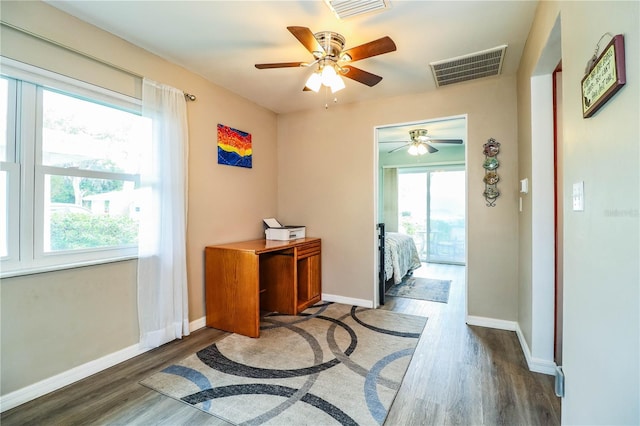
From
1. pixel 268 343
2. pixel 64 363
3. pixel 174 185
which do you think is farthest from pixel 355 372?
pixel 174 185

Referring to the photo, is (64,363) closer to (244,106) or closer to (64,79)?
(64,79)

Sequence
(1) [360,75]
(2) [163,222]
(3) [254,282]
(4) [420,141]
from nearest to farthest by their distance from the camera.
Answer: (1) [360,75] < (2) [163,222] < (3) [254,282] < (4) [420,141]

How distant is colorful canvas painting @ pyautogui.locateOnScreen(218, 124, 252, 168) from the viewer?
3.07 m

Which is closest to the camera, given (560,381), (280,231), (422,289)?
(560,381)

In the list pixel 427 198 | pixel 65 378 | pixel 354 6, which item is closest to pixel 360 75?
pixel 354 6

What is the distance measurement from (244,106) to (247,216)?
1.33 meters

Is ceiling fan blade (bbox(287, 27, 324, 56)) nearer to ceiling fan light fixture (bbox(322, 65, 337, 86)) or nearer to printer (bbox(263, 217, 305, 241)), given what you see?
ceiling fan light fixture (bbox(322, 65, 337, 86))

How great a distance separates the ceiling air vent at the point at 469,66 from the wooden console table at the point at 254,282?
2.24m

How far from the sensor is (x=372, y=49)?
1868 mm

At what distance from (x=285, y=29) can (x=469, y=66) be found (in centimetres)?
169

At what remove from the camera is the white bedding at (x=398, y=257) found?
3996 millimetres

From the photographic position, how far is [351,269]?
3.53 metres

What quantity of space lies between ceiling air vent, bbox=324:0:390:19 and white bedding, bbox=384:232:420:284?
9.28 ft

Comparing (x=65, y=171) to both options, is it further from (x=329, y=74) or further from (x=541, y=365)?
(x=541, y=365)
